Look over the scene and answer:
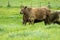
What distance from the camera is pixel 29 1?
59.7m

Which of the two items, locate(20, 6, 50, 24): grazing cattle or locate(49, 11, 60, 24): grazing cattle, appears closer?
locate(49, 11, 60, 24): grazing cattle

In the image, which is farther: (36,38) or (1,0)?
(1,0)

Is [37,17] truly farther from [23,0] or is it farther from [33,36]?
[23,0]

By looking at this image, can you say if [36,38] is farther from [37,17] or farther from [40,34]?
[37,17]

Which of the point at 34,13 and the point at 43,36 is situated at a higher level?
the point at 43,36

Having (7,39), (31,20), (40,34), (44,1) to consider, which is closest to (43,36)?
(40,34)

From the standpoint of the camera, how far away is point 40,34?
12945mm

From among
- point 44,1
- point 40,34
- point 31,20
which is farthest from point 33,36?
point 44,1

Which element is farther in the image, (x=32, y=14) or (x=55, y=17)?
(x=32, y=14)

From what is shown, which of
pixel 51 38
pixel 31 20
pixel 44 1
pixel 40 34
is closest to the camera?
pixel 51 38

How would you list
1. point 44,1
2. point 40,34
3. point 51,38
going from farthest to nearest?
point 44,1
point 40,34
point 51,38

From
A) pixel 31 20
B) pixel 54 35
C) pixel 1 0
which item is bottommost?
pixel 1 0

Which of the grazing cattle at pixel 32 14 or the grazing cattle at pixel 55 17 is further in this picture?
the grazing cattle at pixel 32 14

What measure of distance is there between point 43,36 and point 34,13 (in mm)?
12519
